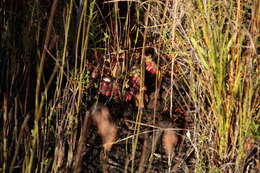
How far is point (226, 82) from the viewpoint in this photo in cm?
215

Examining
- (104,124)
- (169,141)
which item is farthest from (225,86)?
(104,124)

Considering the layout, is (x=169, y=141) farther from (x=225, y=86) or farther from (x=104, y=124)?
→ (x=225, y=86)

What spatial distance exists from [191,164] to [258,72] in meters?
0.54

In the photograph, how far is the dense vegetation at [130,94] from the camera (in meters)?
2.03

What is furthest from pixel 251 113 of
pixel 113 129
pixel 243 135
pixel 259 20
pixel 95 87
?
pixel 95 87

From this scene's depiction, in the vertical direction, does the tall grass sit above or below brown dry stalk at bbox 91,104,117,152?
above

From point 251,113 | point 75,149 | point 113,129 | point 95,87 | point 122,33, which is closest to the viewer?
point 251,113

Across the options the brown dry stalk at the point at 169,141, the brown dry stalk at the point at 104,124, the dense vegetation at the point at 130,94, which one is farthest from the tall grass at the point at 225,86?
the brown dry stalk at the point at 104,124

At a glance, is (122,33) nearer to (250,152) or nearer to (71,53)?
(71,53)

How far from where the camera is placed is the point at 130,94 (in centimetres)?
264

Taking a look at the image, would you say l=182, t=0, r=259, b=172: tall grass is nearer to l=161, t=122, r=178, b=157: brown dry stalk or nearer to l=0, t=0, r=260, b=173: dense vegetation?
l=0, t=0, r=260, b=173: dense vegetation

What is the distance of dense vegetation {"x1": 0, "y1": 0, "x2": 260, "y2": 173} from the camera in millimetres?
2031

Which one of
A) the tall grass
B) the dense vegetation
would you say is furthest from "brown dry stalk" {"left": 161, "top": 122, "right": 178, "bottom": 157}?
the tall grass

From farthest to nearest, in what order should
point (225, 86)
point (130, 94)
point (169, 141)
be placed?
point (130, 94) → point (169, 141) → point (225, 86)
